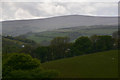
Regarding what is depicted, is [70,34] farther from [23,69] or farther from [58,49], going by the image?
[23,69]

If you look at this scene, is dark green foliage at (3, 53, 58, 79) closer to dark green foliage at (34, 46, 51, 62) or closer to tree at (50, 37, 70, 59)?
dark green foliage at (34, 46, 51, 62)

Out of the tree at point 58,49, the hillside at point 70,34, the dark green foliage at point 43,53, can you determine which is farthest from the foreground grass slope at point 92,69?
the hillside at point 70,34

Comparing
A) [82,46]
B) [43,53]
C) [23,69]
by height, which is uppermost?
[82,46]

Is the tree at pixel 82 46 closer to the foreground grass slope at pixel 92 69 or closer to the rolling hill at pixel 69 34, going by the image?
the foreground grass slope at pixel 92 69

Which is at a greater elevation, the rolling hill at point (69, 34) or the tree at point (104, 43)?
the rolling hill at point (69, 34)

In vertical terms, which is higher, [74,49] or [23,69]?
[74,49]

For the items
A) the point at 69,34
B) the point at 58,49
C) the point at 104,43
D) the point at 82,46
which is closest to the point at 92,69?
the point at 82,46

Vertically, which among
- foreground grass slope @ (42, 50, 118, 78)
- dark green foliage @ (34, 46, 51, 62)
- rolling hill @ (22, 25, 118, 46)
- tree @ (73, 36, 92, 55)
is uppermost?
rolling hill @ (22, 25, 118, 46)

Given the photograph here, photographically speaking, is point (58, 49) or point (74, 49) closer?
point (74, 49)

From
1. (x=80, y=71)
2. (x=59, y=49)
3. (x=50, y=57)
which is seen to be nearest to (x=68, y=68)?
(x=80, y=71)

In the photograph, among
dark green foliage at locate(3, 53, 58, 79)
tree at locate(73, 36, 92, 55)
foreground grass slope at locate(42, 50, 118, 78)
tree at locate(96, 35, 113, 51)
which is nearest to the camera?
dark green foliage at locate(3, 53, 58, 79)

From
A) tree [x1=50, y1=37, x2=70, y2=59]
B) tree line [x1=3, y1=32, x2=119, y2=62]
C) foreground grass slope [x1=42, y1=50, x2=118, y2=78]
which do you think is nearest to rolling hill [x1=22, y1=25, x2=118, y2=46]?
tree [x1=50, y1=37, x2=70, y2=59]

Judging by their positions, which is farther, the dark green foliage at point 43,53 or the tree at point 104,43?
the dark green foliage at point 43,53

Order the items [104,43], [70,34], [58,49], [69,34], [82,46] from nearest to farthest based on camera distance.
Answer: [82,46], [104,43], [58,49], [70,34], [69,34]
